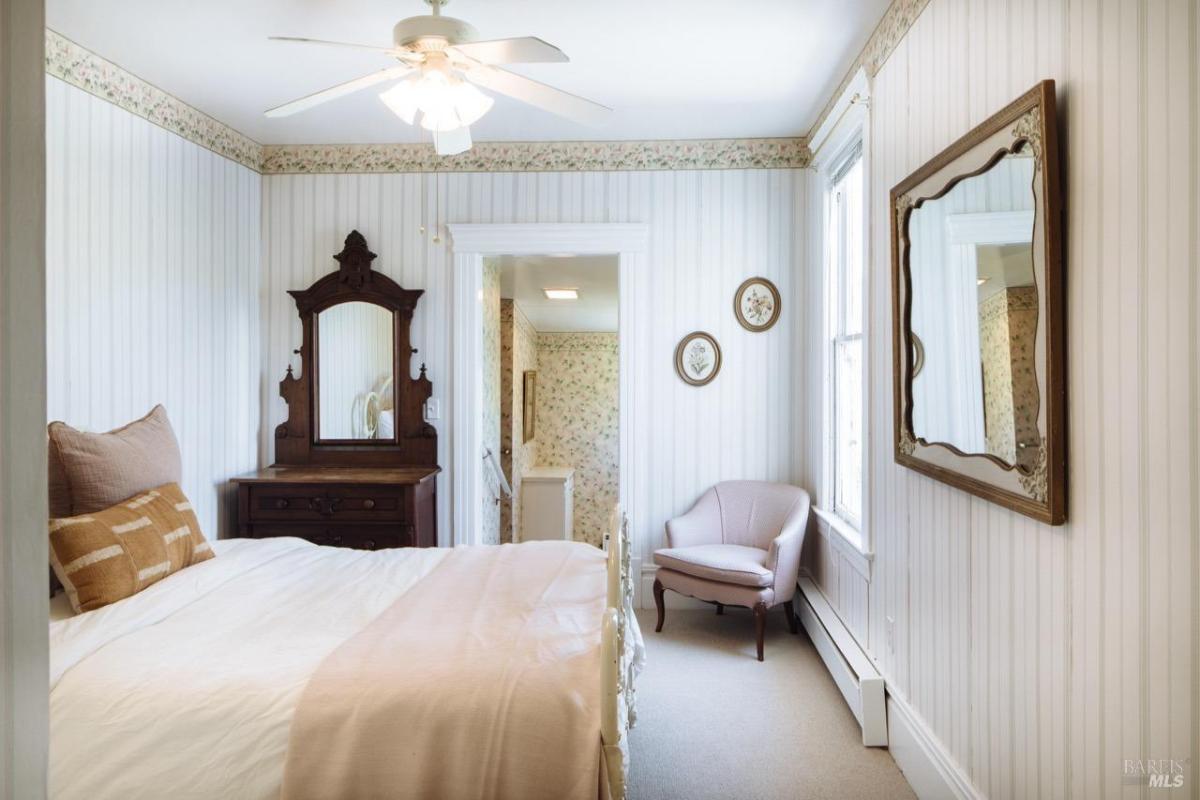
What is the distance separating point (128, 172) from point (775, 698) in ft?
11.7

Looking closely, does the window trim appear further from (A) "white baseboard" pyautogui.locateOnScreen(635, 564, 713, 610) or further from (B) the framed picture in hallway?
(B) the framed picture in hallway

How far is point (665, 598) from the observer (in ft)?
14.1

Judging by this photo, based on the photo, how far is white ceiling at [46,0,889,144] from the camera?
106 inches

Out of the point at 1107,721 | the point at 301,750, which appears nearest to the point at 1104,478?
the point at 1107,721

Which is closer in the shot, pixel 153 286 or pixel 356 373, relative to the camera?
pixel 153 286

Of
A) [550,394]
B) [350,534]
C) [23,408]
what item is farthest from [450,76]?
[550,394]

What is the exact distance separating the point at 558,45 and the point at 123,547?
2.39 metres

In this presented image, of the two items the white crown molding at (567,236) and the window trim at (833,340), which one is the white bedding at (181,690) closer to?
the window trim at (833,340)

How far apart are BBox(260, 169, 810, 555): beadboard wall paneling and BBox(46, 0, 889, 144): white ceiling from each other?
0.33m

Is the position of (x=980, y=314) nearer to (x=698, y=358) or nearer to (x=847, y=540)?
(x=847, y=540)

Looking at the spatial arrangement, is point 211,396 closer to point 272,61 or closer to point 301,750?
point 272,61

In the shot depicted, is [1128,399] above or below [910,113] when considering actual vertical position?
below

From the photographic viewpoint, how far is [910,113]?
249cm

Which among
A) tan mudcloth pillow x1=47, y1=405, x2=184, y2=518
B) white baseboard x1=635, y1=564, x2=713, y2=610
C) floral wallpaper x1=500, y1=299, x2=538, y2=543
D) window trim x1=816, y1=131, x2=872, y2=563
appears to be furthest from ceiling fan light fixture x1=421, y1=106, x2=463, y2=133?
floral wallpaper x1=500, y1=299, x2=538, y2=543
